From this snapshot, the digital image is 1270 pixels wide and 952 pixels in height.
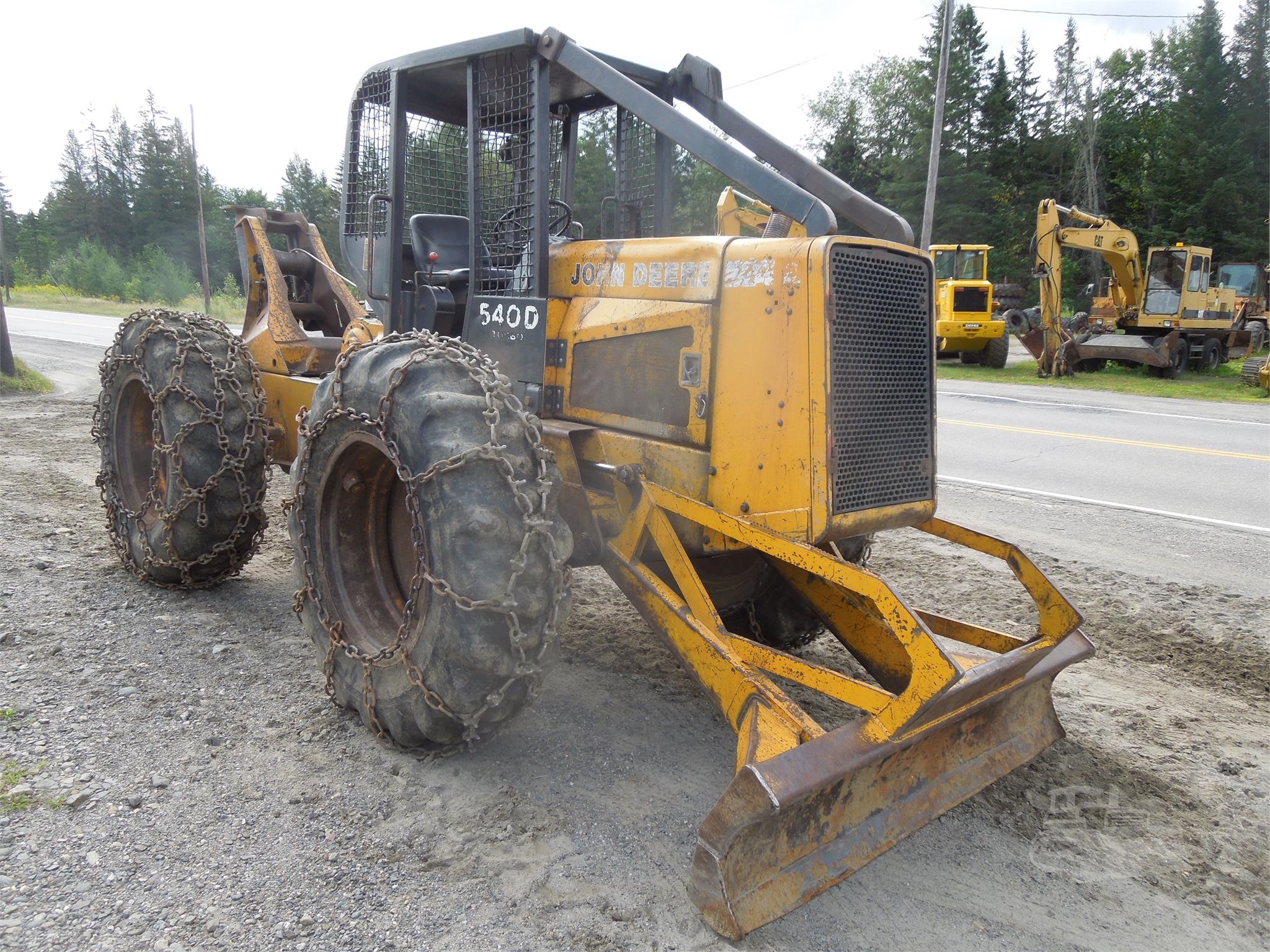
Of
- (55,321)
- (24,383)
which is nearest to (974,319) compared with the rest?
(24,383)

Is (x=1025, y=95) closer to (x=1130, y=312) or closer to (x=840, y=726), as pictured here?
(x=1130, y=312)

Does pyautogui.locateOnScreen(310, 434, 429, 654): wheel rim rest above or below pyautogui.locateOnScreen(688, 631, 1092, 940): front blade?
above

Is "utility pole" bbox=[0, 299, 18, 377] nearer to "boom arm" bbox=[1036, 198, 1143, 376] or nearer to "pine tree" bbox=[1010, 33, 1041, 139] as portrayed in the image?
"boom arm" bbox=[1036, 198, 1143, 376]

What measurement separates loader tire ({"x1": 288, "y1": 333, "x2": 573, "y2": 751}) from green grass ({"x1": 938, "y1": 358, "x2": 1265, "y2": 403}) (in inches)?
674

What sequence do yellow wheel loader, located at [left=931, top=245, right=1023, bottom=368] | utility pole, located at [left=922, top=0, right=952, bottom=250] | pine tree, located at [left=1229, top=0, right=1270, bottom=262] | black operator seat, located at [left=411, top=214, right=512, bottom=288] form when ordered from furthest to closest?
pine tree, located at [left=1229, top=0, right=1270, bottom=262] → utility pole, located at [left=922, top=0, right=952, bottom=250] → yellow wheel loader, located at [left=931, top=245, right=1023, bottom=368] → black operator seat, located at [left=411, top=214, right=512, bottom=288]

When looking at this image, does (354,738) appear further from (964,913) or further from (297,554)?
(964,913)

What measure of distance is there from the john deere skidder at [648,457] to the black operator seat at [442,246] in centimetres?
1

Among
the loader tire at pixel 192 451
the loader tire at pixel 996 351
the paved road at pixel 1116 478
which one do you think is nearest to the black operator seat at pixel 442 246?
the loader tire at pixel 192 451

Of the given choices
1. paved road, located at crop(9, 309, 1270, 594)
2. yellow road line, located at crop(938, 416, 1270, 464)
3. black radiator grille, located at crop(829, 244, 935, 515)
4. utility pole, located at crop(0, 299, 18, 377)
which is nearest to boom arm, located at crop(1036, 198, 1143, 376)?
paved road, located at crop(9, 309, 1270, 594)

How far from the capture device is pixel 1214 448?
10766 mm

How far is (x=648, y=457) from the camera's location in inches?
146

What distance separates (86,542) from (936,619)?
5161 mm

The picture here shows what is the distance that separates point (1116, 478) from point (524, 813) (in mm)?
7735

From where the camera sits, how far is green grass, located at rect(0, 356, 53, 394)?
12.5 meters
